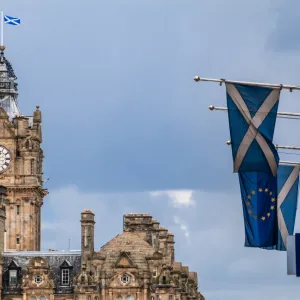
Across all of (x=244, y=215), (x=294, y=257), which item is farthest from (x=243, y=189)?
(x=294, y=257)

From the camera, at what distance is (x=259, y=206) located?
10144 cm

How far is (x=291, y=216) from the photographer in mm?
105000

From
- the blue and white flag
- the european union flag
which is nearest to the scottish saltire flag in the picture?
the european union flag

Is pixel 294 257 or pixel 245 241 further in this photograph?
pixel 245 241

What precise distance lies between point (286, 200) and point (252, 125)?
21.8 feet

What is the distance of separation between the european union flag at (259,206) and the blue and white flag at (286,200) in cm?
94

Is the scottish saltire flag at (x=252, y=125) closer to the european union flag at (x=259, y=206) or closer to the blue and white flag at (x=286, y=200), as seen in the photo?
the european union flag at (x=259, y=206)

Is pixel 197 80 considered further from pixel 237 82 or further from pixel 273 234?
pixel 273 234

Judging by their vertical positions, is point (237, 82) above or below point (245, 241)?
above

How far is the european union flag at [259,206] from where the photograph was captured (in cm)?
10131

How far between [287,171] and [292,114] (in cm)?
508

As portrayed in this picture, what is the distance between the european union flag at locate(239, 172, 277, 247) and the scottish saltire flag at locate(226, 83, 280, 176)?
0.74 meters

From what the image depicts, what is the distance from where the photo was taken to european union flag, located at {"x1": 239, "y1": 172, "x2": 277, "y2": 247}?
332 ft

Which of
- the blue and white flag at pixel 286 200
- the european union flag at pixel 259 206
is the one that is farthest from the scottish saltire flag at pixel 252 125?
the blue and white flag at pixel 286 200
